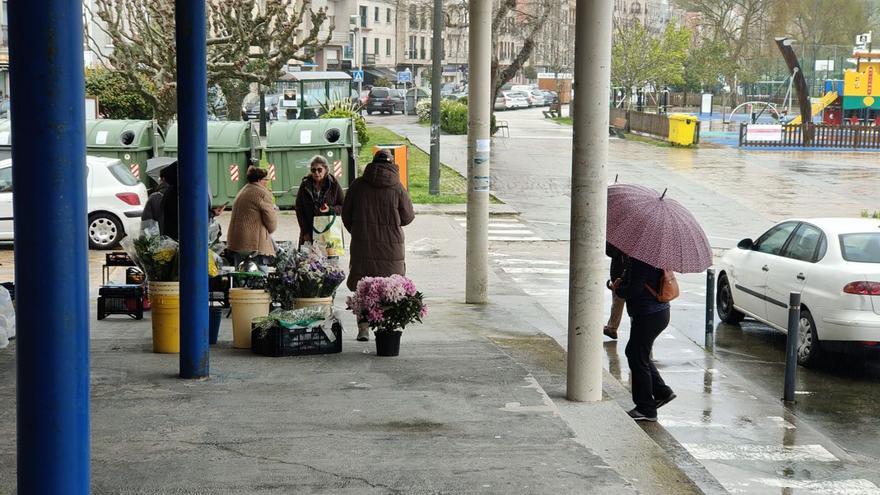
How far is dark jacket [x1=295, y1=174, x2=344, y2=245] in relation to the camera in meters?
13.6

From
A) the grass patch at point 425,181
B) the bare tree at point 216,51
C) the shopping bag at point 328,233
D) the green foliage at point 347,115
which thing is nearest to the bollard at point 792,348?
the shopping bag at point 328,233

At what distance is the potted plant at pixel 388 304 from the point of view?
9.30m

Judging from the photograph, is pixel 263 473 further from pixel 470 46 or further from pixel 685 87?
pixel 685 87

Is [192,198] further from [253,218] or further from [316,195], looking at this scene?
[316,195]

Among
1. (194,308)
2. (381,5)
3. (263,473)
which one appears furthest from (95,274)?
(381,5)

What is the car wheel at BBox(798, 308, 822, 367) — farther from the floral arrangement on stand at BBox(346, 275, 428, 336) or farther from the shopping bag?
the shopping bag

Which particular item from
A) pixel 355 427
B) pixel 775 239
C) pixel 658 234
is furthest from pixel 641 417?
pixel 775 239

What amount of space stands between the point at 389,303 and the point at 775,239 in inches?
216

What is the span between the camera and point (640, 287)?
331 inches

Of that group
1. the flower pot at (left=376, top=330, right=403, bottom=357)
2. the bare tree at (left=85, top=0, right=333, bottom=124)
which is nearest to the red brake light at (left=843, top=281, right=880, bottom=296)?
the flower pot at (left=376, top=330, right=403, bottom=357)

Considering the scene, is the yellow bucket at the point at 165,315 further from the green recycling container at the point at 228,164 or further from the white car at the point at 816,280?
the green recycling container at the point at 228,164

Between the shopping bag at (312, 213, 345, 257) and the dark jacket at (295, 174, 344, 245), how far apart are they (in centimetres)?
33

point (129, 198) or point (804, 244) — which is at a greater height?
point (804, 244)

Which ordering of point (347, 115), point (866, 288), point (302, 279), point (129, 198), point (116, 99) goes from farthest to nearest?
point (116, 99)
point (347, 115)
point (129, 198)
point (866, 288)
point (302, 279)
